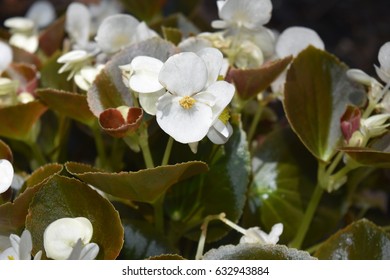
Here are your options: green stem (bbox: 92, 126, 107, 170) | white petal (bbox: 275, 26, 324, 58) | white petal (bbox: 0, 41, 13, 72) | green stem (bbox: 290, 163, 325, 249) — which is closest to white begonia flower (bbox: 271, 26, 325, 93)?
white petal (bbox: 275, 26, 324, 58)

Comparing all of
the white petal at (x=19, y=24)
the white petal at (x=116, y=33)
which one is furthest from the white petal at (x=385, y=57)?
the white petal at (x=19, y=24)

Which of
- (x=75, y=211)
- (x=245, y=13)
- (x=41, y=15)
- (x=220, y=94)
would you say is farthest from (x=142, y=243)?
(x=41, y=15)

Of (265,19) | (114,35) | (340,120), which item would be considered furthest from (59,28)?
(340,120)

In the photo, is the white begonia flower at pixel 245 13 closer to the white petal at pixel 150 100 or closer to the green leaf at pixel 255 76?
the green leaf at pixel 255 76

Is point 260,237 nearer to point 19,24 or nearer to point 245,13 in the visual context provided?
point 245,13

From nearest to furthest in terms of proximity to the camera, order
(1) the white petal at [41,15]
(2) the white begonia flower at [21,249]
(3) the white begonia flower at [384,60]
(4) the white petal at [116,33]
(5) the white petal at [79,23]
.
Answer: (2) the white begonia flower at [21,249]
(3) the white begonia flower at [384,60]
(4) the white petal at [116,33]
(5) the white petal at [79,23]
(1) the white petal at [41,15]
